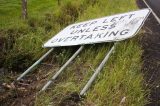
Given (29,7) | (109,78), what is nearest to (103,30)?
(109,78)

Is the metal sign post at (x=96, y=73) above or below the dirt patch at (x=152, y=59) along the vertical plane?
above

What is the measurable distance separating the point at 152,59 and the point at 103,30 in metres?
1.24

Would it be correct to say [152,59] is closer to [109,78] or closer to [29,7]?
[109,78]

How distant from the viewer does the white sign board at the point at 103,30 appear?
24.1 ft

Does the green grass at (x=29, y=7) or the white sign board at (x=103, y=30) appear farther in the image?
the green grass at (x=29, y=7)

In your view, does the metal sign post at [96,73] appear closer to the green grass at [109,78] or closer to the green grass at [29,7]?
the green grass at [109,78]

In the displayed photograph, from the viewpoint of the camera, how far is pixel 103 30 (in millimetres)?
7914

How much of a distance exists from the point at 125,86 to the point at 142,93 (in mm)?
377

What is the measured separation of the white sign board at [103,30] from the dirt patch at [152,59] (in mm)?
745

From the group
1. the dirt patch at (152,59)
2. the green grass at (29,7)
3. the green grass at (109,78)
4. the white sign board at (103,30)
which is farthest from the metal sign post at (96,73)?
the green grass at (29,7)

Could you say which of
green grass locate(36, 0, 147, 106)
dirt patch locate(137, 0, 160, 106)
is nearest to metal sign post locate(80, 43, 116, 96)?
green grass locate(36, 0, 147, 106)

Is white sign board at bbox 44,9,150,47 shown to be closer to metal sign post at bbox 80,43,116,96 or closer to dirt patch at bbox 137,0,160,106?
metal sign post at bbox 80,43,116,96

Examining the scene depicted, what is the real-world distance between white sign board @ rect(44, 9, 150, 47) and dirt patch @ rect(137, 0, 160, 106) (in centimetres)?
74

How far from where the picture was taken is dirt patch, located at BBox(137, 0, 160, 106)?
5918 millimetres
